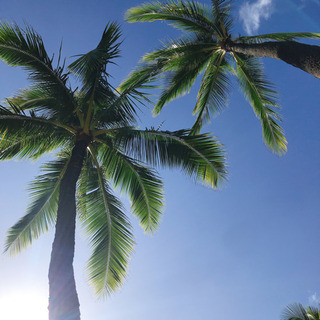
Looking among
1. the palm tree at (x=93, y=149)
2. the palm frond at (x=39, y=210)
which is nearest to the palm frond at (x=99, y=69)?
the palm tree at (x=93, y=149)

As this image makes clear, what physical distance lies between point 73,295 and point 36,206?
13.9 ft

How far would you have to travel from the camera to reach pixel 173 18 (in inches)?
375

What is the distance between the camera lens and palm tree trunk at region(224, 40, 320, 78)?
530 cm

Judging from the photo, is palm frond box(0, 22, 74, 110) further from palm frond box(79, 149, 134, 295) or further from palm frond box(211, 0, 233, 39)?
palm frond box(211, 0, 233, 39)

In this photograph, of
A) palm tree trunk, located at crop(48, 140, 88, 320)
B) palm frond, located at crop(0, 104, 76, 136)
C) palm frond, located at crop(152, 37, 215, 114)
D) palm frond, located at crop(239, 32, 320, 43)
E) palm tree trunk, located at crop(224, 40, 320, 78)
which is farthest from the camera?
palm frond, located at crop(152, 37, 215, 114)

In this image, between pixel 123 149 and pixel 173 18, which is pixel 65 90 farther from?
pixel 173 18

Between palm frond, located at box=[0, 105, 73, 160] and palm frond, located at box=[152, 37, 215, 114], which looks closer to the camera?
palm frond, located at box=[0, 105, 73, 160]

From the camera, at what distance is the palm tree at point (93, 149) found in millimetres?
7969

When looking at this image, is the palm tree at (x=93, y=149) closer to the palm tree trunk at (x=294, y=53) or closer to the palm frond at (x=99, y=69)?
the palm frond at (x=99, y=69)

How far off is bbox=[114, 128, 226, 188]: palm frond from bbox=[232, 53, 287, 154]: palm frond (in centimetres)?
286

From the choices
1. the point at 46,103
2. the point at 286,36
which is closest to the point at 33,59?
the point at 46,103

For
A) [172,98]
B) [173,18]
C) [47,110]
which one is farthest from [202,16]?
[47,110]

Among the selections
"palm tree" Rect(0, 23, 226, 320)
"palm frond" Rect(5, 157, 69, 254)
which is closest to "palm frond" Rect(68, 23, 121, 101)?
"palm tree" Rect(0, 23, 226, 320)

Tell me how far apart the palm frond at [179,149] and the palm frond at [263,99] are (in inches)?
113
